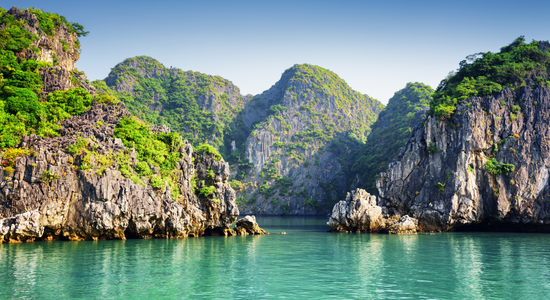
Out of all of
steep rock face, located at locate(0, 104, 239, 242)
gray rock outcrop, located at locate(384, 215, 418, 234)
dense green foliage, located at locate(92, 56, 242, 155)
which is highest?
dense green foliage, located at locate(92, 56, 242, 155)

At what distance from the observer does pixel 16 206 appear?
3197 centimetres

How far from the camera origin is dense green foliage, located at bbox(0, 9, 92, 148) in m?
36.0

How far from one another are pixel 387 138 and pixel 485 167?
2347 inches

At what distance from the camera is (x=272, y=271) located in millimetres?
22438

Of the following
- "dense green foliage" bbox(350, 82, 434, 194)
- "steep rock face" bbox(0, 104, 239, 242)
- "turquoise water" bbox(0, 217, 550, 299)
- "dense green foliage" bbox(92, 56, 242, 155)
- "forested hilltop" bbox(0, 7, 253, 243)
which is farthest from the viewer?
"dense green foliage" bbox(92, 56, 242, 155)

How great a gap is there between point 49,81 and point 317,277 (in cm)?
3778

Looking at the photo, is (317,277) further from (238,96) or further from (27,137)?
(238,96)

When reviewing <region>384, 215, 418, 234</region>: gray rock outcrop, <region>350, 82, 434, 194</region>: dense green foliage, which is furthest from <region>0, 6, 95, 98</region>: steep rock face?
<region>350, 82, 434, 194</region>: dense green foliage

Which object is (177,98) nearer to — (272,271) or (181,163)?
(181,163)

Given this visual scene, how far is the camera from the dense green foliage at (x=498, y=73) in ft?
177

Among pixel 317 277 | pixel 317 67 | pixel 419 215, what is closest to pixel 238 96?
pixel 317 67

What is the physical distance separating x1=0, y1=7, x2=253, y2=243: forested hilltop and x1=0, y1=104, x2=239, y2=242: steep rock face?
0.08 meters

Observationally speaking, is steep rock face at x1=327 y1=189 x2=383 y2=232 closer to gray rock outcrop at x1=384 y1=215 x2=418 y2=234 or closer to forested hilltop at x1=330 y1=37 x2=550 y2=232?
forested hilltop at x1=330 y1=37 x2=550 y2=232

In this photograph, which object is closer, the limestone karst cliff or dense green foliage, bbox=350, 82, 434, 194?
dense green foliage, bbox=350, 82, 434, 194
